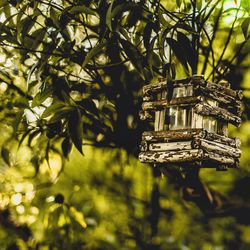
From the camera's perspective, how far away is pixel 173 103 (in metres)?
1.48

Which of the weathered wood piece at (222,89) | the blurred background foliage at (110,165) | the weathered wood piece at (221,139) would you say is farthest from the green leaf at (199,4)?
the weathered wood piece at (221,139)

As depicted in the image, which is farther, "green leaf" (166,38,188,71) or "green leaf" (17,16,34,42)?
"green leaf" (17,16,34,42)

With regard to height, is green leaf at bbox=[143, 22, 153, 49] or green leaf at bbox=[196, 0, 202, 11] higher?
green leaf at bbox=[196, 0, 202, 11]

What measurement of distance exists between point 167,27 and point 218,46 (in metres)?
0.76

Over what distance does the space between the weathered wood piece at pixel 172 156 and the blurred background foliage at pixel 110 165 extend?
0.58 meters

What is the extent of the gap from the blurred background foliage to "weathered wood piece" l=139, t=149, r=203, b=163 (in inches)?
22.6

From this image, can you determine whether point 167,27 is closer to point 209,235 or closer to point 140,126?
point 140,126

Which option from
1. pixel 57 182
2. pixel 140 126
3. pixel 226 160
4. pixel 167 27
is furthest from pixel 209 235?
pixel 167 27

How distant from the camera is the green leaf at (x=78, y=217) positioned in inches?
94.3

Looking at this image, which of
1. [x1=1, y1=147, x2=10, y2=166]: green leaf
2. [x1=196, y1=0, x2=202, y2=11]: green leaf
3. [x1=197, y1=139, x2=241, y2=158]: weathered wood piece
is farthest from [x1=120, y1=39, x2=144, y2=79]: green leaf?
[x1=1, y1=147, x2=10, y2=166]: green leaf

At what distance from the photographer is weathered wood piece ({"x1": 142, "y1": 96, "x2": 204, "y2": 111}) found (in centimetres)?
142

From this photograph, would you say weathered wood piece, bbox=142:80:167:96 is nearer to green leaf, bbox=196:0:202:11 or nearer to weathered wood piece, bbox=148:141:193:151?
weathered wood piece, bbox=148:141:193:151

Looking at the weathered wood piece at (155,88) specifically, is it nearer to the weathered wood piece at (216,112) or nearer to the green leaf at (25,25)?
the weathered wood piece at (216,112)

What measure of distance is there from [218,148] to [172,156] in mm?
122
